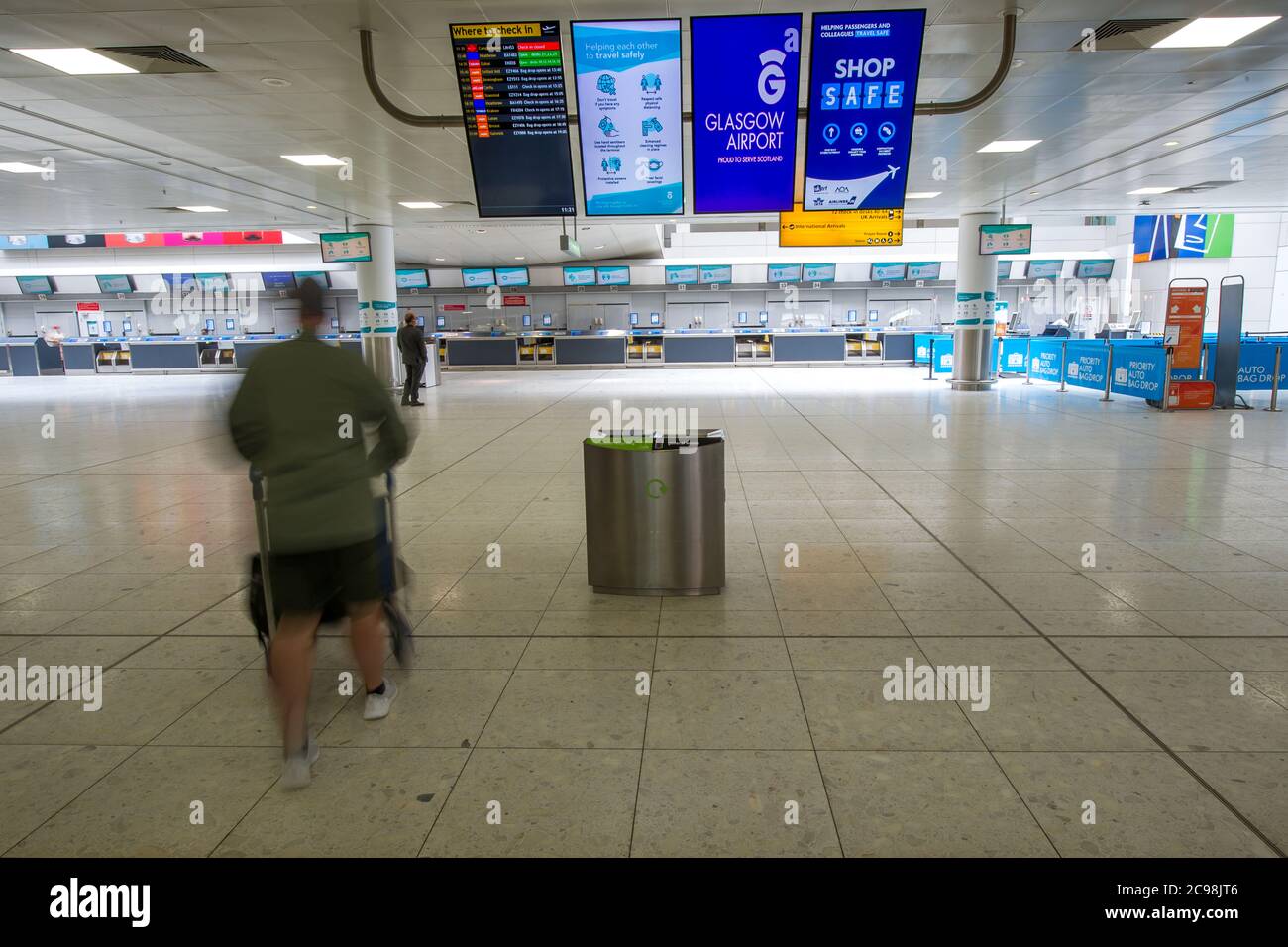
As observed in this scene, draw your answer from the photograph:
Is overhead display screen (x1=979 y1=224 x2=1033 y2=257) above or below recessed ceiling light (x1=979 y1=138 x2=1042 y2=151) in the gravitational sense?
below

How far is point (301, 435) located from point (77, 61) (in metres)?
7.61

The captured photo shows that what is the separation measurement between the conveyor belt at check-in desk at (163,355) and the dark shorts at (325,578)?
28.6m

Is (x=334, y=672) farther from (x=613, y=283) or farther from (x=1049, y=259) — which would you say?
(x=1049, y=259)

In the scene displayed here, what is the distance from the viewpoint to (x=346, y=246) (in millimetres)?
17328

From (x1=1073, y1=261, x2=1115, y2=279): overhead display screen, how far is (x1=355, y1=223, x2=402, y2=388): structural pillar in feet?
70.2

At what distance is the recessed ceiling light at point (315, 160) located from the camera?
11.7m

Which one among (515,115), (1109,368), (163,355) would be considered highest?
(515,115)

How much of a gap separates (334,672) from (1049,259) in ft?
91.4

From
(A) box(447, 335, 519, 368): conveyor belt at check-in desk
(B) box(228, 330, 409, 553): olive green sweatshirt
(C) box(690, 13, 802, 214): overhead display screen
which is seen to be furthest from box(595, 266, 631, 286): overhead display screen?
(B) box(228, 330, 409, 553): olive green sweatshirt

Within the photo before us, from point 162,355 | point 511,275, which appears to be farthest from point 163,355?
point 511,275

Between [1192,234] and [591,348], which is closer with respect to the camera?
[1192,234]

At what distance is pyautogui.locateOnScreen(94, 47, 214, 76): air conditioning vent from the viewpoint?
7.41m

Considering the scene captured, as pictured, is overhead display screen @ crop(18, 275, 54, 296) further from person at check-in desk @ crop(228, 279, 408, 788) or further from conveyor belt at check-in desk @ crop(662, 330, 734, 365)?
person at check-in desk @ crop(228, 279, 408, 788)

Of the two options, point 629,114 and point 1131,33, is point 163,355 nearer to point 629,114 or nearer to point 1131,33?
point 629,114
